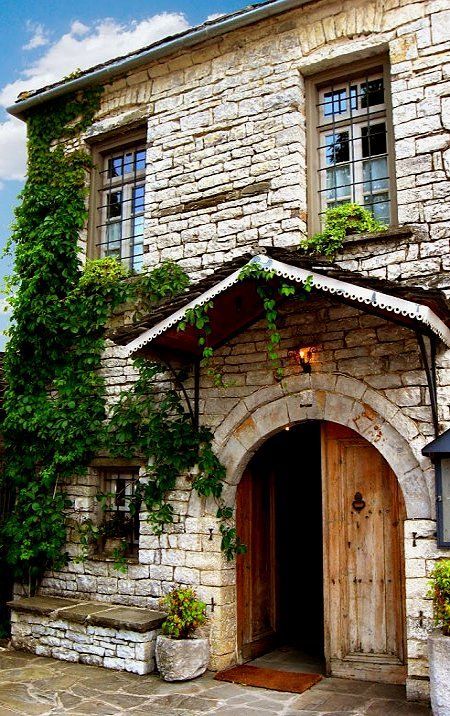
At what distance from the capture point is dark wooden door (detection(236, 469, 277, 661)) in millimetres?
6523

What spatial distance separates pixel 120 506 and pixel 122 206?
3422 millimetres

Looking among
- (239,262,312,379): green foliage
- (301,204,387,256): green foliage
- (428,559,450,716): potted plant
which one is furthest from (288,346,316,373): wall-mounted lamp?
(428,559,450,716): potted plant

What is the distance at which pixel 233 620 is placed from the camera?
6.18 m

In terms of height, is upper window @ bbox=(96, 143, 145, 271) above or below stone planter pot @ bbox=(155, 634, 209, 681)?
above

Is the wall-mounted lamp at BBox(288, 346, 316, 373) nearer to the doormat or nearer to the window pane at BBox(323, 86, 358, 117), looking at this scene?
the window pane at BBox(323, 86, 358, 117)

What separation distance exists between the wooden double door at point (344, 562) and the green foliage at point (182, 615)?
644 mm

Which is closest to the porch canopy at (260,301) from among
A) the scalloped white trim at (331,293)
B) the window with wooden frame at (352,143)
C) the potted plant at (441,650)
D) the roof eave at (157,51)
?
the scalloped white trim at (331,293)

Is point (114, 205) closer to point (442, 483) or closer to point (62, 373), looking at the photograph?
point (62, 373)

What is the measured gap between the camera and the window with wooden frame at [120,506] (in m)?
6.98

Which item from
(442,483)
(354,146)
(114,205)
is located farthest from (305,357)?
(114,205)

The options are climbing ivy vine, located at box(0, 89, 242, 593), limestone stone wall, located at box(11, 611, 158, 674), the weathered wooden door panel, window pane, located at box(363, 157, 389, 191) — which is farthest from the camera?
climbing ivy vine, located at box(0, 89, 242, 593)

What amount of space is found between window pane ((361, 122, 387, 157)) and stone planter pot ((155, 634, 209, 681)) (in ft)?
15.4

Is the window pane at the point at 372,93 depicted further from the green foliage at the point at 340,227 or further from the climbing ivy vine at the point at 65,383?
the climbing ivy vine at the point at 65,383

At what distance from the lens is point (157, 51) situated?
7141mm
